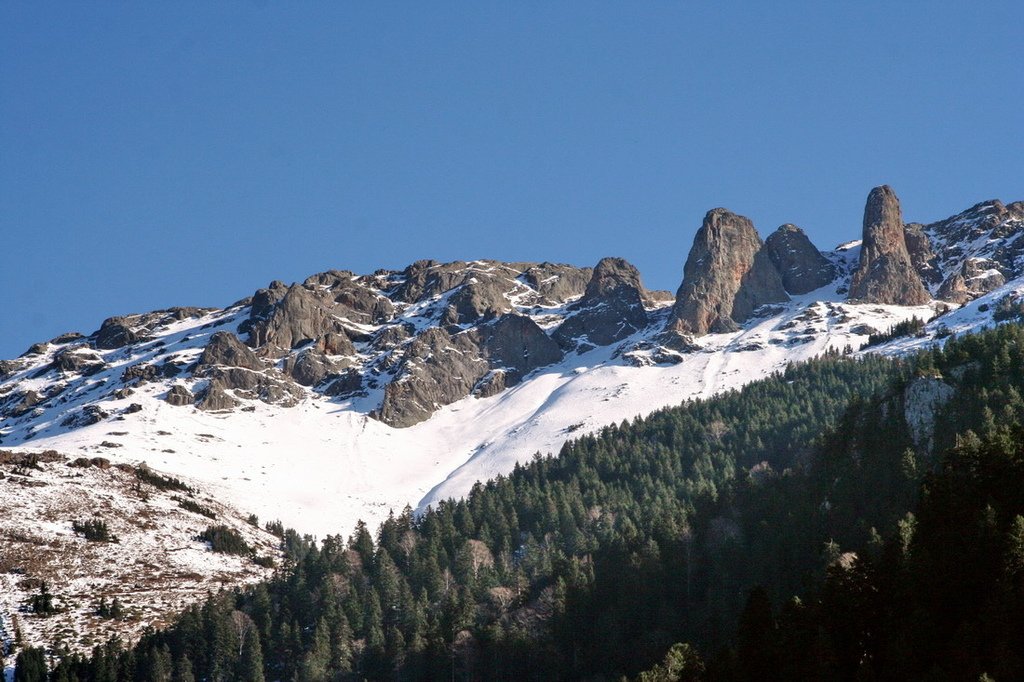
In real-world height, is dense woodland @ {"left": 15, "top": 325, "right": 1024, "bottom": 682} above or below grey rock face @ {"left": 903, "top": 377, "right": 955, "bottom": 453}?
below

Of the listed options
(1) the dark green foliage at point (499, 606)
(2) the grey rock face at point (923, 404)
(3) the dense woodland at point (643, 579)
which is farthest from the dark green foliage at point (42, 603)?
(2) the grey rock face at point (923, 404)

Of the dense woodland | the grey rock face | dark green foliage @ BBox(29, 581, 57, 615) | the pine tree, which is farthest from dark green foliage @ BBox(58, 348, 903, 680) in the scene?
the grey rock face

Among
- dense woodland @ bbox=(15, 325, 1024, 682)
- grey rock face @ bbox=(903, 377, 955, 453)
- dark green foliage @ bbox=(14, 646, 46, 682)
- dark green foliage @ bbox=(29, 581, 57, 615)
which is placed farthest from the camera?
dark green foliage @ bbox=(29, 581, 57, 615)

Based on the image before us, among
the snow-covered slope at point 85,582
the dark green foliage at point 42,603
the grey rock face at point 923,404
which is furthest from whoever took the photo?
the dark green foliage at point 42,603

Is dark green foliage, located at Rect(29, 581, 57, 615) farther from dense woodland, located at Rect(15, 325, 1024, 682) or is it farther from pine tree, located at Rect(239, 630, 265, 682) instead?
pine tree, located at Rect(239, 630, 265, 682)

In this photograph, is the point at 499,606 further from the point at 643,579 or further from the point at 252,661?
the point at 252,661

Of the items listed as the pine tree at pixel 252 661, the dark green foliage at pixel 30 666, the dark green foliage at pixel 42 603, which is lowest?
the pine tree at pixel 252 661

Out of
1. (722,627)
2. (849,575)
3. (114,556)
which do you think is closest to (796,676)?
(849,575)

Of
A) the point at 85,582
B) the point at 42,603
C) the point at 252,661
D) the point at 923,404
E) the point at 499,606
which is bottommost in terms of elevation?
the point at 252,661

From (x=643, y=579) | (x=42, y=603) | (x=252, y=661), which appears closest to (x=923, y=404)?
(x=643, y=579)

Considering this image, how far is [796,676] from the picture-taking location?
7731 cm

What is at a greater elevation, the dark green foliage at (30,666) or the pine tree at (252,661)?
the dark green foliage at (30,666)

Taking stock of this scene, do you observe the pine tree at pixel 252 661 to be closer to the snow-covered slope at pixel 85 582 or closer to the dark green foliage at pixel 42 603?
the snow-covered slope at pixel 85 582

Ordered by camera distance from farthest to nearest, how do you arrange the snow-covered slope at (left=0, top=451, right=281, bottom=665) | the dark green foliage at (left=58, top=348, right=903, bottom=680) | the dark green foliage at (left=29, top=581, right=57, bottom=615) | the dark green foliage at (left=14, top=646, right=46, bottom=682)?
the dark green foliage at (left=29, top=581, right=57, bottom=615) → the snow-covered slope at (left=0, top=451, right=281, bottom=665) → the dark green foliage at (left=14, top=646, right=46, bottom=682) → the dark green foliage at (left=58, top=348, right=903, bottom=680)
